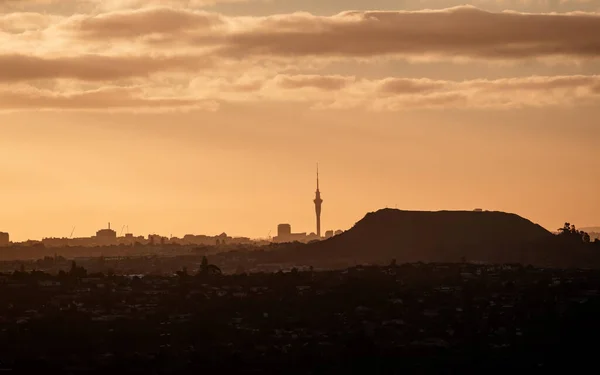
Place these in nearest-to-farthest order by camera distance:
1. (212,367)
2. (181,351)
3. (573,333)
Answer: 1. (212,367)
2. (181,351)
3. (573,333)

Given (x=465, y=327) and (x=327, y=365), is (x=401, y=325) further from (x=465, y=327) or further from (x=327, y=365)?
(x=327, y=365)

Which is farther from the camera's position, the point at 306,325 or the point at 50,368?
the point at 306,325

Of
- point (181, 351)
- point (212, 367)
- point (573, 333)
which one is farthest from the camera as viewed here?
point (573, 333)

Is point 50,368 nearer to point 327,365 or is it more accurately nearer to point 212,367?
point 212,367

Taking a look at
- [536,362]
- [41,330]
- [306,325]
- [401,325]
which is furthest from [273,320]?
[536,362]

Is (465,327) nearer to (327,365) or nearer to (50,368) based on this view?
(327,365)

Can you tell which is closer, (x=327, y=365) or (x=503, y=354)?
(x=327, y=365)

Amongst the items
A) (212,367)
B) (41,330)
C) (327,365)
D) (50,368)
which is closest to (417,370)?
(327,365)
